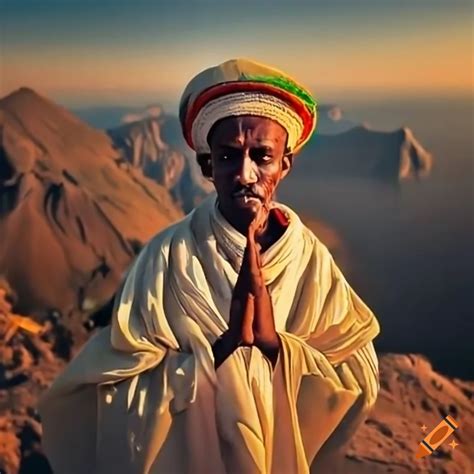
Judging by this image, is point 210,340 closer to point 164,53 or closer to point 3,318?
point 3,318

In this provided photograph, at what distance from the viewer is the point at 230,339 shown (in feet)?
8.40

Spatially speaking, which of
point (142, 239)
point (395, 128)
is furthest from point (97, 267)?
point (395, 128)

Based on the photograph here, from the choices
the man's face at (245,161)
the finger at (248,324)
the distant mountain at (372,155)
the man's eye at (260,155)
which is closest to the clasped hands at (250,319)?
the finger at (248,324)

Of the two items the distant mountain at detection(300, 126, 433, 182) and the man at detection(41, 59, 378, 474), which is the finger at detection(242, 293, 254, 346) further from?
the distant mountain at detection(300, 126, 433, 182)

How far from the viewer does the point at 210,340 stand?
8.38ft

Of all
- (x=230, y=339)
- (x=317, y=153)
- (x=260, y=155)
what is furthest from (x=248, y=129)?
(x=230, y=339)

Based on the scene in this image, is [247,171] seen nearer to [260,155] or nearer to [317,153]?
[260,155]

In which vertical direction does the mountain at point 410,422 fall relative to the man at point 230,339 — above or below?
below

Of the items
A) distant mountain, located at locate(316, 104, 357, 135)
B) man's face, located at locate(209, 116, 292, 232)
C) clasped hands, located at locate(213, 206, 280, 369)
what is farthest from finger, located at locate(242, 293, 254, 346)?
distant mountain, located at locate(316, 104, 357, 135)

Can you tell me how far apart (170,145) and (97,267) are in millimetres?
330

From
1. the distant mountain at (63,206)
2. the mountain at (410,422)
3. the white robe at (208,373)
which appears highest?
the distant mountain at (63,206)

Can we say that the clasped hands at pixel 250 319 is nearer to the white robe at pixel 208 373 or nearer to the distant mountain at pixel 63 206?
the white robe at pixel 208 373

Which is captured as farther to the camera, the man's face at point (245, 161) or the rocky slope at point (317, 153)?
the rocky slope at point (317, 153)

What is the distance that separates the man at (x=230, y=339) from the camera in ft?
8.27
